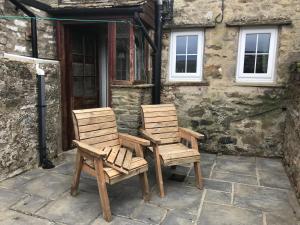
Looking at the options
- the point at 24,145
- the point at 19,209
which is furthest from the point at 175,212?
the point at 24,145

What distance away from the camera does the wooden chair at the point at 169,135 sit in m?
3.17

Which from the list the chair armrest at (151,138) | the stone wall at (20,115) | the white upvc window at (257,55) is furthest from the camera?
the white upvc window at (257,55)

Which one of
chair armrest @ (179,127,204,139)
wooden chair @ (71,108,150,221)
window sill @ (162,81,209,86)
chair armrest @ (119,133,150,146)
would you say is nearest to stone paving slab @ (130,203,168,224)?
wooden chair @ (71,108,150,221)

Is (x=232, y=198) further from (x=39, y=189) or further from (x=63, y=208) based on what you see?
(x=39, y=189)

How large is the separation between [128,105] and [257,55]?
90.3 inches

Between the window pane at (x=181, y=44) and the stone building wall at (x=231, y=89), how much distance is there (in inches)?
7.1

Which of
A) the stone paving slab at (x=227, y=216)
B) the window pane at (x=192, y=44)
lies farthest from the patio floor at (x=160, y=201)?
the window pane at (x=192, y=44)

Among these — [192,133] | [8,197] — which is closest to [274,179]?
[192,133]

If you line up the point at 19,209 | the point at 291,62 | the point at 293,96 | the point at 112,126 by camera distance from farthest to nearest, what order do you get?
1. the point at 291,62
2. the point at 293,96
3. the point at 112,126
4. the point at 19,209

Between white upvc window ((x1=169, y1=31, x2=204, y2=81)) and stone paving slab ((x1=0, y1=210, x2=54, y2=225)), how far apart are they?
323 centimetres

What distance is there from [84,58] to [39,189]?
259 centimetres

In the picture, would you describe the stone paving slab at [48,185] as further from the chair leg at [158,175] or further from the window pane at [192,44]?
the window pane at [192,44]

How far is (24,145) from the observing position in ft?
11.4

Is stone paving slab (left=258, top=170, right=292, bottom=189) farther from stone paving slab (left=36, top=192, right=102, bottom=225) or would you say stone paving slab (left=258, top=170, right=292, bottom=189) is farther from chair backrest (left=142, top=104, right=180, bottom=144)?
stone paving slab (left=36, top=192, right=102, bottom=225)
